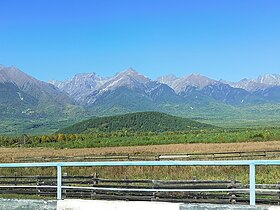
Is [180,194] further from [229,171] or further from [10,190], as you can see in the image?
[229,171]

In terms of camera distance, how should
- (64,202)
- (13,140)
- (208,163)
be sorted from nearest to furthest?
(208,163), (64,202), (13,140)

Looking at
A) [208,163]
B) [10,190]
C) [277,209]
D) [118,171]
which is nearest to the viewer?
[277,209]

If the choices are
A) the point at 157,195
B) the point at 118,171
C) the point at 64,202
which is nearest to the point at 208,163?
the point at 64,202

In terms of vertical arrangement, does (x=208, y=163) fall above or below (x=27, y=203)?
above

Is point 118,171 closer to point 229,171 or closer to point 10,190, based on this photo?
point 229,171

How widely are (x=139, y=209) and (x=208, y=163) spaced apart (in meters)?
1.63

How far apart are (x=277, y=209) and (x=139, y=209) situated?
264 cm

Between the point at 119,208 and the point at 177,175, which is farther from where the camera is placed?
the point at 177,175

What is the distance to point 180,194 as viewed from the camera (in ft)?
56.5

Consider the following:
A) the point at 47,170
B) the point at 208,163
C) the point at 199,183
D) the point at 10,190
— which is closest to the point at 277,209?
the point at 208,163

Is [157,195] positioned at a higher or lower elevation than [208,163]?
lower

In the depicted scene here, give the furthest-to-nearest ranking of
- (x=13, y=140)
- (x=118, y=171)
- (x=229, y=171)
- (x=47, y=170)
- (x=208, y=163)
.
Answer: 1. (x=13, y=140)
2. (x=47, y=170)
3. (x=118, y=171)
4. (x=229, y=171)
5. (x=208, y=163)

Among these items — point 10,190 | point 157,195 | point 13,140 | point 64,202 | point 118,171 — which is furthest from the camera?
point 13,140

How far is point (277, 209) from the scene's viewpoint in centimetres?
812
